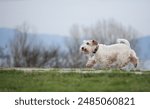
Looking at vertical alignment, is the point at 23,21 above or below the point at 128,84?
above

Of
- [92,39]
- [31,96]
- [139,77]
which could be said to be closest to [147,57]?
[139,77]

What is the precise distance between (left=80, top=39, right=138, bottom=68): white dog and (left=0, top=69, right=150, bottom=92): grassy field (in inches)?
6.8

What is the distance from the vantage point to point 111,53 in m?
5.11

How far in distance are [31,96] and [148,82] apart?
4.67 feet

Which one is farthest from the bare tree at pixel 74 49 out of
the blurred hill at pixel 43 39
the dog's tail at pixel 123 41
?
the dog's tail at pixel 123 41

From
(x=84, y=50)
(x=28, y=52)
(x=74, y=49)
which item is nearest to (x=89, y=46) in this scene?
(x=84, y=50)

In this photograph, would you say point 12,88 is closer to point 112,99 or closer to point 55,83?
point 55,83

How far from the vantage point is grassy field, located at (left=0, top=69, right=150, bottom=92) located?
4.80 metres

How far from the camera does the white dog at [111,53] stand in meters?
5.10

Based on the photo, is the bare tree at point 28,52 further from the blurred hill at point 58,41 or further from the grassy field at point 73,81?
the grassy field at point 73,81

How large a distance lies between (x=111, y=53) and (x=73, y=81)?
628 mm

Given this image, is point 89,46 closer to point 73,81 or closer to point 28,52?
point 73,81

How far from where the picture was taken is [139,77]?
16.2ft

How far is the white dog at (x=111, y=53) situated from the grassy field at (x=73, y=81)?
0.17 metres
